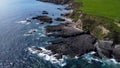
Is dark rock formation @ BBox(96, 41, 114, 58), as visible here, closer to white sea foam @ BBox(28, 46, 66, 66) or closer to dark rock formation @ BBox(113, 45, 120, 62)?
dark rock formation @ BBox(113, 45, 120, 62)

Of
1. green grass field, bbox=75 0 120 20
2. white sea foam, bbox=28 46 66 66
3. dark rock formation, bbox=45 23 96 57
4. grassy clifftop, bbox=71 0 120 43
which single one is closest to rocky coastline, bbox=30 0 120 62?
dark rock formation, bbox=45 23 96 57

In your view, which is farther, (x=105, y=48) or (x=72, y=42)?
(x=72, y=42)

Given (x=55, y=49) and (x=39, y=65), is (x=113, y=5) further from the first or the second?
(x=39, y=65)

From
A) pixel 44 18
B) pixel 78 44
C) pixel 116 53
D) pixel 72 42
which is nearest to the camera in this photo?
pixel 116 53

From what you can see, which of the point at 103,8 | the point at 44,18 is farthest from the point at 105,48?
the point at 44,18

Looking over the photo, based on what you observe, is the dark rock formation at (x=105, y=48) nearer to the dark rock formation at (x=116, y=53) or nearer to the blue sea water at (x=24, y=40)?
the dark rock formation at (x=116, y=53)

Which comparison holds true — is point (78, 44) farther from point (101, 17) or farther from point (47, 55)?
point (101, 17)
